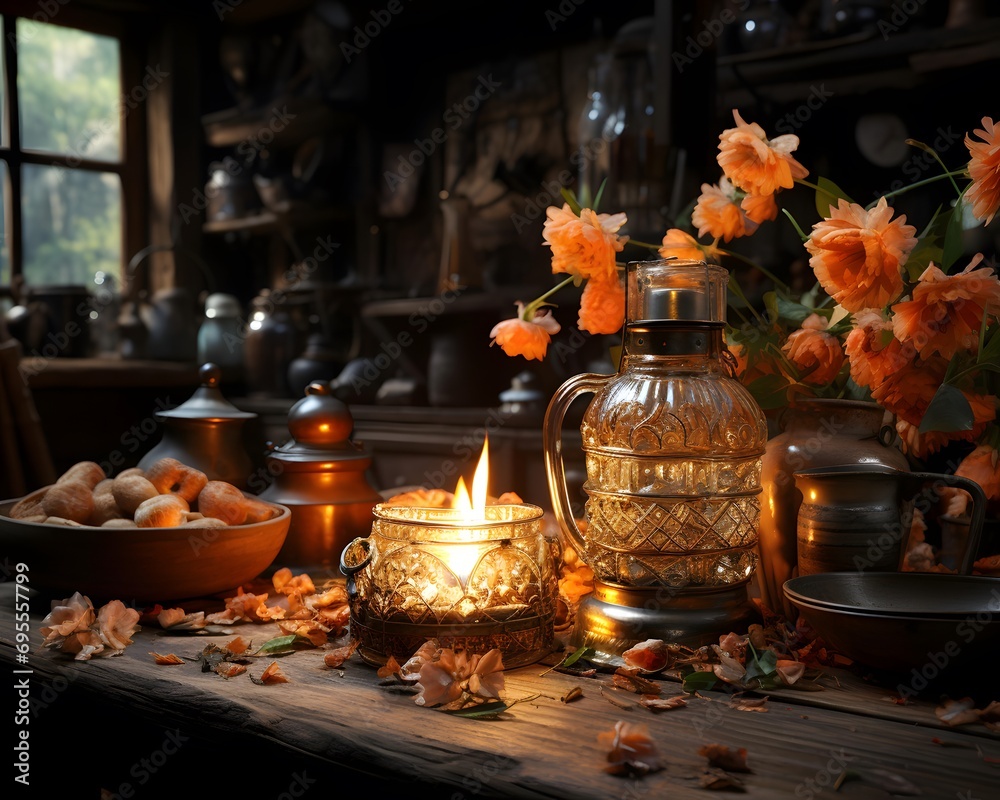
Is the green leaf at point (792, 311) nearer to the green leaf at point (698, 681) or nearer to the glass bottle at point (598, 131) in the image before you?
the green leaf at point (698, 681)

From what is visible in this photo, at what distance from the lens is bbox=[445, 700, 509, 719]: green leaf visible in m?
0.66

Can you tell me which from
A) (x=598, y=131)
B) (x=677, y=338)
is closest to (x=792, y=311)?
(x=677, y=338)

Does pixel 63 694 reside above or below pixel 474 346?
below

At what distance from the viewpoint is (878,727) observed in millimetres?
655

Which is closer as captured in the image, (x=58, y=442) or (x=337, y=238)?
(x=58, y=442)

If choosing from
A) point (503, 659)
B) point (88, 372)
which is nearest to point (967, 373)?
point (503, 659)

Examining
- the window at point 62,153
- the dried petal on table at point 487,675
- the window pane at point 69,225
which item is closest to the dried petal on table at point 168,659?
the dried petal on table at point 487,675

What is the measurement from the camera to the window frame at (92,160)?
3.54m

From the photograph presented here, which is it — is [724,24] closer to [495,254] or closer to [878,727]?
[495,254]

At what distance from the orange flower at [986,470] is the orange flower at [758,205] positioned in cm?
31

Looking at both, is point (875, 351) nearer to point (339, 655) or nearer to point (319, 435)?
point (339, 655)

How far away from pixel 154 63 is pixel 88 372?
1414 millimetres

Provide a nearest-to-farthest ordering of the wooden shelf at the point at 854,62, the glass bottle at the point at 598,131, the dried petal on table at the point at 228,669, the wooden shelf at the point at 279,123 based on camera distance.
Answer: the dried petal on table at the point at 228,669 < the wooden shelf at the point at 854,62 < the glass bottle at the point at 598,131 < the wooden shelf at the point at 279,123

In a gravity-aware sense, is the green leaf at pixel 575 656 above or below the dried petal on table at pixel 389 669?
below
